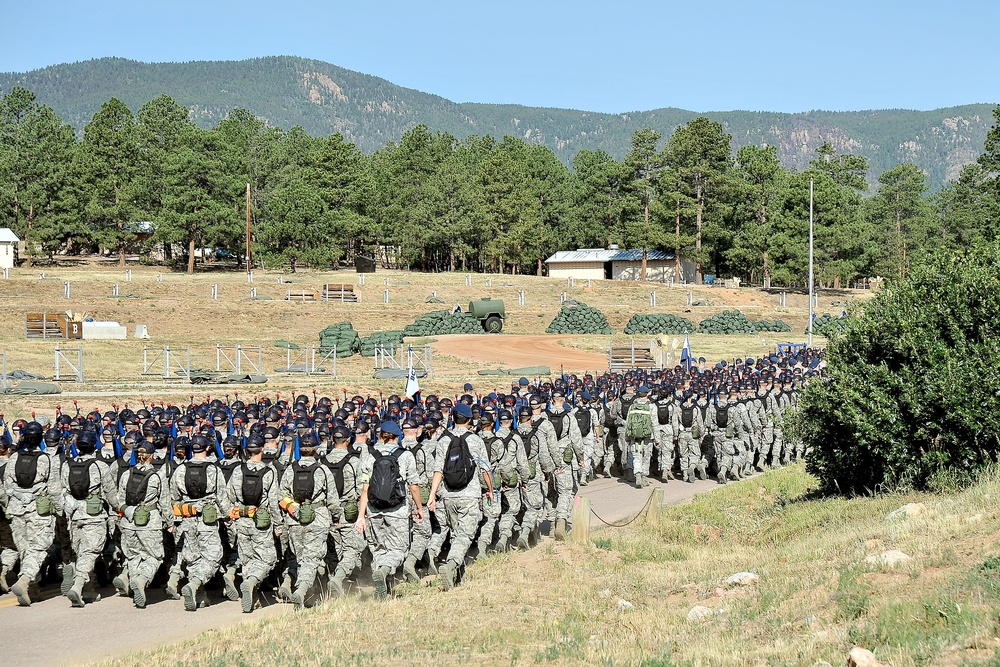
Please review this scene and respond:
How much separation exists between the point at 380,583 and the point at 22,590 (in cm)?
382

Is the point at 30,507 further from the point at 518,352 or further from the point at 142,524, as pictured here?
the point at 518,352

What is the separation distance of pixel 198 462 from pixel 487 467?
325cm

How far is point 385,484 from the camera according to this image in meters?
10.5

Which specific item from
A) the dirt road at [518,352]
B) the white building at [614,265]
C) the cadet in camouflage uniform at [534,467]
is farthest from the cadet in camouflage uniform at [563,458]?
the white building at [614,265]

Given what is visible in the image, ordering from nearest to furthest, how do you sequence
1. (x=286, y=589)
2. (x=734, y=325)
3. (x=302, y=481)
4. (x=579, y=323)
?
(x=302, y=481)
(x=286, y=589)
(x=579, y=323)
(x=734, y=325)

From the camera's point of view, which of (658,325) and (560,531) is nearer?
(560,531)

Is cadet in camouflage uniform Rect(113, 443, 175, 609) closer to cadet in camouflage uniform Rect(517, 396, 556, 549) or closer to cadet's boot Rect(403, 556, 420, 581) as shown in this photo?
cadet's boot Rect(403, 556, 420, 581)

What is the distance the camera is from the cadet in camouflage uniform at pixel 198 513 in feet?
34.6

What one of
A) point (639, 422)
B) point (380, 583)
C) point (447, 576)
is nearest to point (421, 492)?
point (447, 576)

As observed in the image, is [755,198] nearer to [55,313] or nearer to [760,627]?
[55,313]

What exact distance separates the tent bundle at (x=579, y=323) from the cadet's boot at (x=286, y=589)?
43312mm

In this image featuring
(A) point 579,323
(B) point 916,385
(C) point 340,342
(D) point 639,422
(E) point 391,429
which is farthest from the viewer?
(A) point 579,323

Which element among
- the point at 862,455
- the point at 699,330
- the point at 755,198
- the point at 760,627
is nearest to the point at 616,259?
the point at 755,198

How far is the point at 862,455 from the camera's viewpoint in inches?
571
